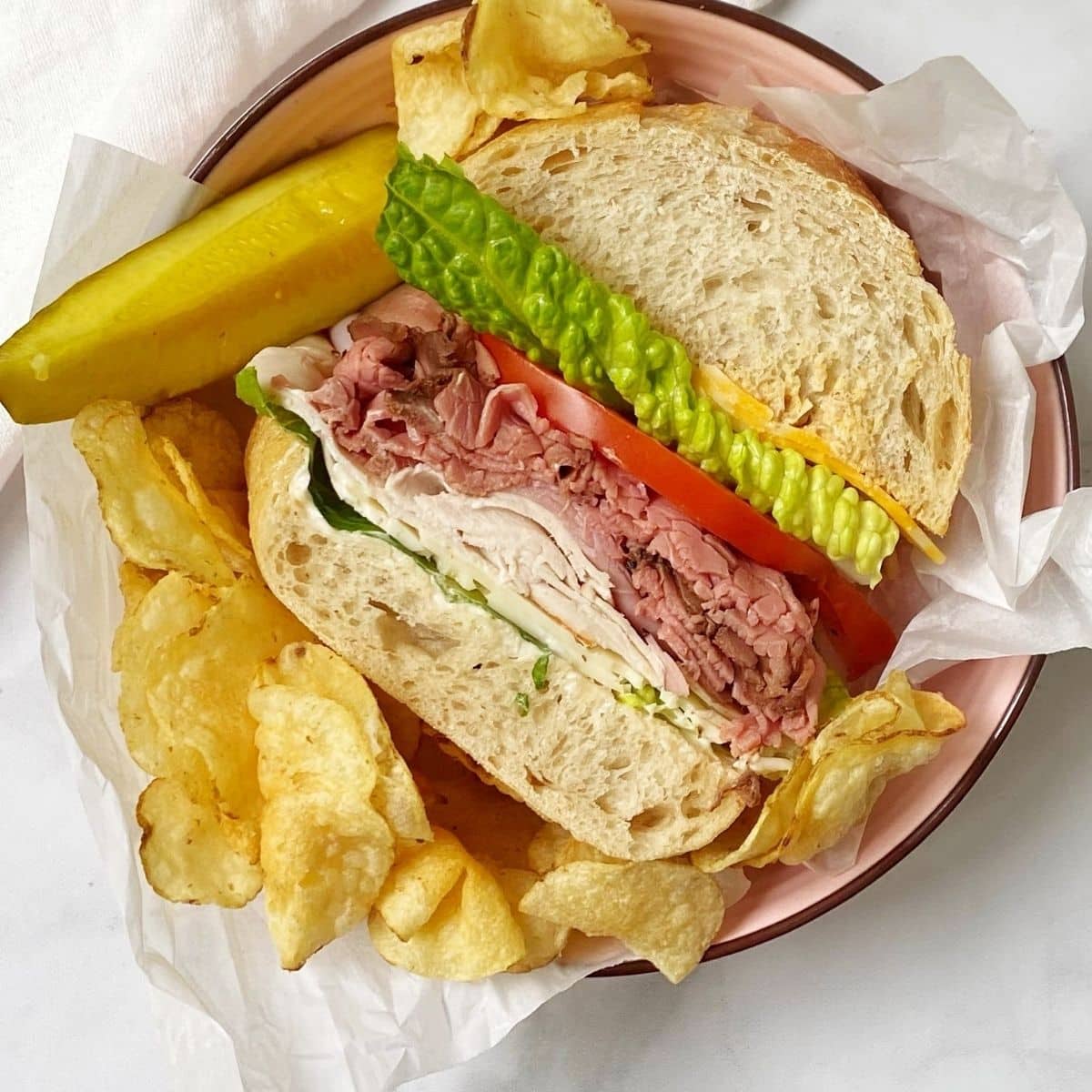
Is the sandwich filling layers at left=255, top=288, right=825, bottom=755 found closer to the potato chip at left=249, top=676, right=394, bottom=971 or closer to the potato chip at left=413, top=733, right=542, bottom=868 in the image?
the potato chip at left=249, top=676, right=394, bottom=971

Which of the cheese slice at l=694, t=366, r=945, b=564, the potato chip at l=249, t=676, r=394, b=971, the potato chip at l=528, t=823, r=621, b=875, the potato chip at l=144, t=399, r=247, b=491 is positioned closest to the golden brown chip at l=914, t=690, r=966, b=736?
the cheese slice at l=694, t=366, r=945, b=564

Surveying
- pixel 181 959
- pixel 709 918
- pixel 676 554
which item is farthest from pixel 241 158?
pixel 709 918

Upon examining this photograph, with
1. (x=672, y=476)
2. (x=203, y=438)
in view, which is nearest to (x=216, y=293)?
(x=203, y=438)

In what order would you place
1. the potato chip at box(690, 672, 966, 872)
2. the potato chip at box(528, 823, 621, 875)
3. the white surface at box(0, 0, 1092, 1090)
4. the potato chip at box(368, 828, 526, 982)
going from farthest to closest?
the white surface at box(0, 0, 1092, 1090)
the potato chip at box(528, 823, 621, 875)
the potato chip at box(368, 828, 526, 982)
the potato chip at box(690, 672, 966, 872)

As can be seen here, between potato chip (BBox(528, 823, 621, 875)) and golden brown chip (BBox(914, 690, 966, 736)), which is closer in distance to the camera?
golden brown chip (BBox(914, 690, 966, 736))

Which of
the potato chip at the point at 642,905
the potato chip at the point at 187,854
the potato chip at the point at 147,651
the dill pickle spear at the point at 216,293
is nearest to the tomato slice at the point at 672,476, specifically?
the dill pickle spear at the point at 216,293

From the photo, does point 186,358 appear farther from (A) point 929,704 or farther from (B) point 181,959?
(A) point 929,704

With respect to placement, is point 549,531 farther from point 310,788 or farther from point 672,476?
point 310,788
